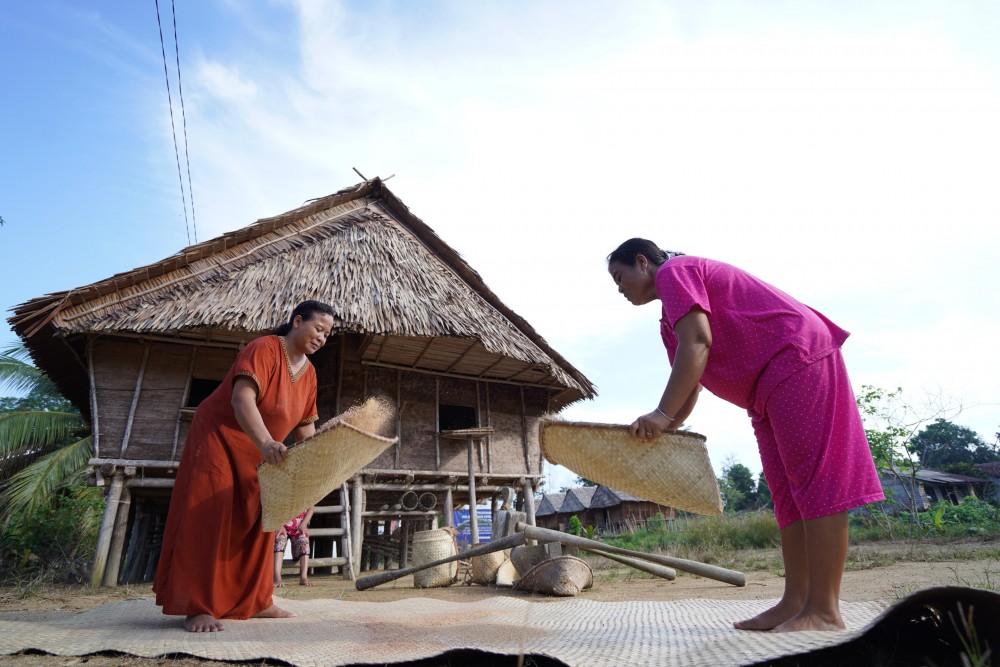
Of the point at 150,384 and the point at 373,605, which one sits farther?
the point at 150,384

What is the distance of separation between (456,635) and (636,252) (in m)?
1.57

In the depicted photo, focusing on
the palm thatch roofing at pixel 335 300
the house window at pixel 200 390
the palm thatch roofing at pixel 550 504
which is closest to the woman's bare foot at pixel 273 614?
the palm thatch roofing at pixel 335 300

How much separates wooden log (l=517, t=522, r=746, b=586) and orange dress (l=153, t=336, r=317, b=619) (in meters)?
1.79

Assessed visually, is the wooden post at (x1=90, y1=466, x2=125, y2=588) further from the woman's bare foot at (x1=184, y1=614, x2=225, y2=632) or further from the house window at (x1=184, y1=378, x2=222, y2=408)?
the woman's bare foot at (x1=184, y1=614, x2=225, y2=632)

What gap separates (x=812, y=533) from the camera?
1.70m

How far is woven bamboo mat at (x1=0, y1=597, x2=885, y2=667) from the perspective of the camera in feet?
5.05

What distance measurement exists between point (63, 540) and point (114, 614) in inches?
383

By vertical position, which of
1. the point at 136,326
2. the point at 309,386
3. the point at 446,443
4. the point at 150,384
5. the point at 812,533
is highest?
the point at 136,326

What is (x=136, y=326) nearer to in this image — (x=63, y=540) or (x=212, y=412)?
(x=212, y=412)

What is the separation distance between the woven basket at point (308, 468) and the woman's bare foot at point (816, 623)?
5.23 ft

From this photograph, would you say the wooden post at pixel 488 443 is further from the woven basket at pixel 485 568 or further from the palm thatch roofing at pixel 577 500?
the palm thatch roofing at pixel 577 500

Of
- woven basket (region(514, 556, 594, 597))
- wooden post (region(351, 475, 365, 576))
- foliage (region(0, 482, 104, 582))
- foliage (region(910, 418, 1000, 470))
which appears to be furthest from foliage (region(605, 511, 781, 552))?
foliage (region(910, 418, 1000, 470))

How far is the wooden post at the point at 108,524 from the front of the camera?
6.95m

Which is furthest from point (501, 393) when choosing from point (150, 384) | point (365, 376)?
point (150, 384)
